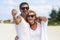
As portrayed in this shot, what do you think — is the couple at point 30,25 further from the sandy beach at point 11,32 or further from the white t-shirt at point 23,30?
the sandy beach at point 11,32

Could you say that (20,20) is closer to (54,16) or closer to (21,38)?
(21,38)

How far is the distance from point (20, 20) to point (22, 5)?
0.18 m

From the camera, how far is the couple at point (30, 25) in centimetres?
200

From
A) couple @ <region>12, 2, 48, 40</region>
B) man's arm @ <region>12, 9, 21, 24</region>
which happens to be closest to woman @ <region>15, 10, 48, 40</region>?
couple @ <region>12, 2, 48, 40</region>

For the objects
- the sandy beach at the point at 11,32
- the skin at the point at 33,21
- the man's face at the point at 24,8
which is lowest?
the sandy beach at the point at 11,32

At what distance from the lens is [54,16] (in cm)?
592

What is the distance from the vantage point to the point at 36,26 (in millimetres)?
2082

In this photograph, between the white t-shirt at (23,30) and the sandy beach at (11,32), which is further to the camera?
the sandy beach at (11,32)

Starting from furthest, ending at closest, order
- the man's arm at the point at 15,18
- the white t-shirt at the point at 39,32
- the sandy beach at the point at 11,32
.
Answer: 1. the sandy beach at the point at 11,32
2. the white t-shirt at the point at 39,32
3. the man's arm at the point at 15,18

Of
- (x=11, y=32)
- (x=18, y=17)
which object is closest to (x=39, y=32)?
(x=18, y=17)

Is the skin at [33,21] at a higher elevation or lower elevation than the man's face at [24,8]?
lower

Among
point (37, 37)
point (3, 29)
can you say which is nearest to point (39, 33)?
point (37, 37)

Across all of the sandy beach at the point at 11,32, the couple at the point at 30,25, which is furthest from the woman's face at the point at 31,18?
the sandy beach at the point at 11,32

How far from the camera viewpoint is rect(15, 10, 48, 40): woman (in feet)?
6.68
